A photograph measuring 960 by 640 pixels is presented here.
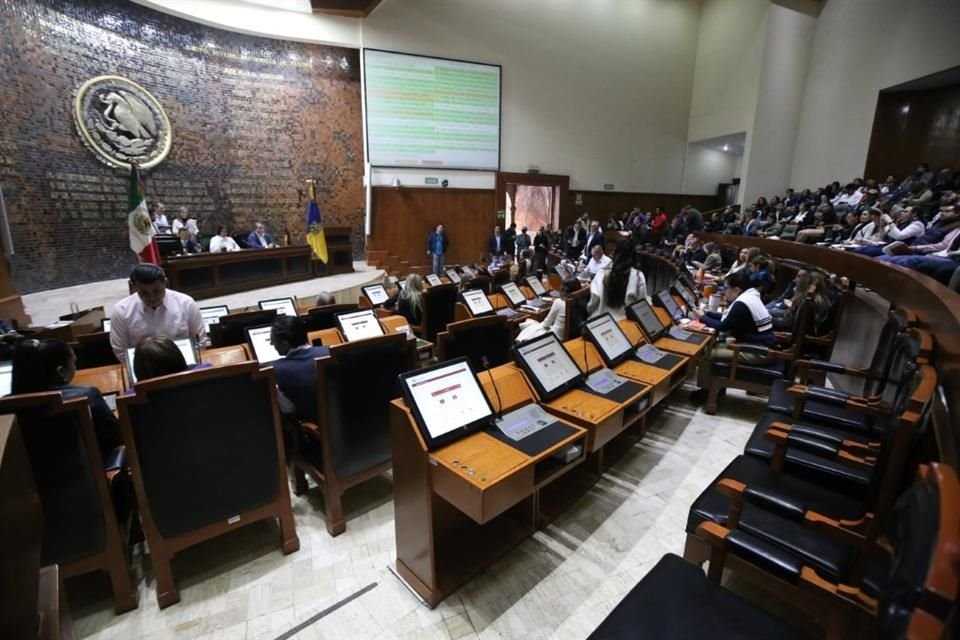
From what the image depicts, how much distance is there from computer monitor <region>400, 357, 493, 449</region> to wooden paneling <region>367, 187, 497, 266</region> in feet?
32.3

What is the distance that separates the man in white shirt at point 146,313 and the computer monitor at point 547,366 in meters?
2.20

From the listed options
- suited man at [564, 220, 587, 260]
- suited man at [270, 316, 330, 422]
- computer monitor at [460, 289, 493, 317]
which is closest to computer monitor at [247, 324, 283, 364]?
suited man at [270, 316, 330, 422]

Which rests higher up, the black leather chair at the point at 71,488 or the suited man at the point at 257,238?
the suited man at the point at 257,238

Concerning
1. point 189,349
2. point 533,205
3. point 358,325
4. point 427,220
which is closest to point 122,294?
point 189,349

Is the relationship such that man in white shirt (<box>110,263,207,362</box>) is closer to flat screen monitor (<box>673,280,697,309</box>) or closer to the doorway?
flat screen monitor (<box>673,280,697,309</box>)

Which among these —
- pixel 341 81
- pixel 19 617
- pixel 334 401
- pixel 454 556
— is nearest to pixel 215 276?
pixel 341 81

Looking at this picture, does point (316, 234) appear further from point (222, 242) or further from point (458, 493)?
point (458, 493)

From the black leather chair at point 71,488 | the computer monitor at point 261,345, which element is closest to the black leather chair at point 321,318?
the computer monitor at point 261,345

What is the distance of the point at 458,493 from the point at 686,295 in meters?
4.15

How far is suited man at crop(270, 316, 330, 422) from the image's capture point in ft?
7.64

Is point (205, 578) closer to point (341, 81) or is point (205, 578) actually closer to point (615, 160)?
point (341, 81)

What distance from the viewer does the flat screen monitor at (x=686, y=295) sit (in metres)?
4.79

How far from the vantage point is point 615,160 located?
1339 centimetres

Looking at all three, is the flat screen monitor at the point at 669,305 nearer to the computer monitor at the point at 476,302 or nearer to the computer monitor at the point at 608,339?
the computer monitor at the point at 608,339
